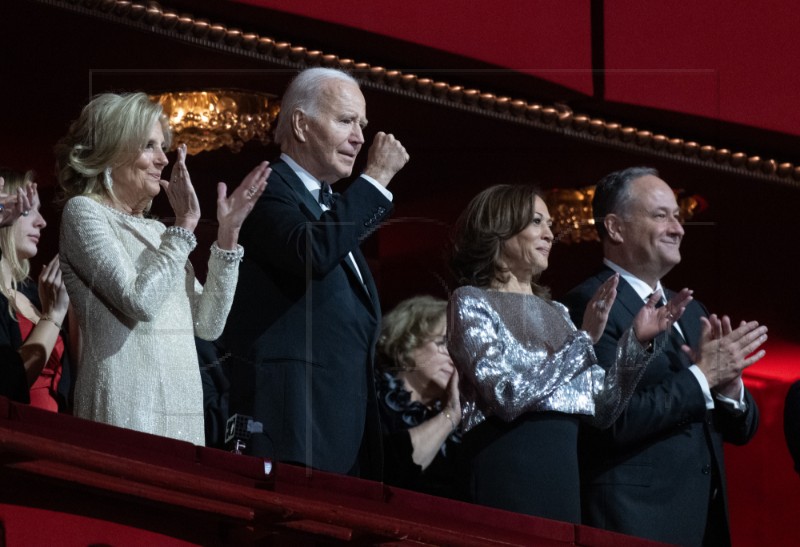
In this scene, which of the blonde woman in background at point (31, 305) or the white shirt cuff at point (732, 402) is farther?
the white shirt cuff at point (732, 402)

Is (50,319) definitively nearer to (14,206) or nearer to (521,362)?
(14,206)

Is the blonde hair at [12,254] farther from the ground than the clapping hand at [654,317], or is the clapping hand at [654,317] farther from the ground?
the blonde hair at [12,254]

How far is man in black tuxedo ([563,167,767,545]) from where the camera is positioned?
2.35 metres

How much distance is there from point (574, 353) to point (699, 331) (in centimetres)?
30

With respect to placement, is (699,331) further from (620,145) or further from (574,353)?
A: (620,145)

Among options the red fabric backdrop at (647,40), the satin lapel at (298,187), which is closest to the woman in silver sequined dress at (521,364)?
the satin lapel at (298,187)

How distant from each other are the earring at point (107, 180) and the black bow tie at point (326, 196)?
0.30m

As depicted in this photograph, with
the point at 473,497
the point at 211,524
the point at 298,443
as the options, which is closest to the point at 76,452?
the point at 211,524

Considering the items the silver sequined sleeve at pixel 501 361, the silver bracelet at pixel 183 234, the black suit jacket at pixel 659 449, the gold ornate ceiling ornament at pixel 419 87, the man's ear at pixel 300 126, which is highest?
the gold ornate ceiling ornament at pixel 419 87

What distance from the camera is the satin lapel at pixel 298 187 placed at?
225cm

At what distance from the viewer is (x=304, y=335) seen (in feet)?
7.14

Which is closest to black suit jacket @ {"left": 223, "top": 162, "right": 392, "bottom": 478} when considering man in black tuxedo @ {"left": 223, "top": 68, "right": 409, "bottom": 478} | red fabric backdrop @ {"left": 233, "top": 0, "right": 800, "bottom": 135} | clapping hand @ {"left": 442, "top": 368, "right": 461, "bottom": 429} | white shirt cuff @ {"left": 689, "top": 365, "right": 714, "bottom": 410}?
man in black tuxedo @ {"left": 223, "top": 68, "right": 409, "bottom": 478}

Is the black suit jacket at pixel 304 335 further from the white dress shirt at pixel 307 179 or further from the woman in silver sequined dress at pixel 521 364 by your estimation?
the woman in silver sequined dress at pixel 521 364

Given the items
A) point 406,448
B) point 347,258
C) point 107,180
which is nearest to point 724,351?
point 406,448
